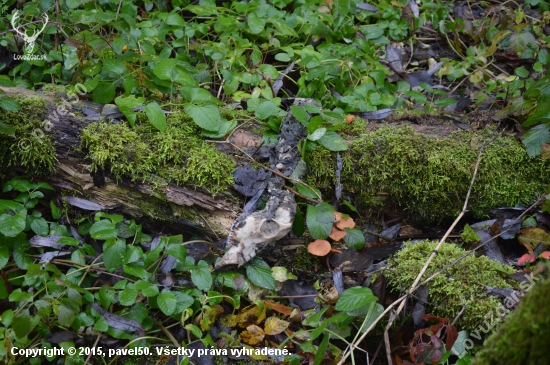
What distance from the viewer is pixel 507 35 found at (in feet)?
14.5

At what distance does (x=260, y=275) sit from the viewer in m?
2.64

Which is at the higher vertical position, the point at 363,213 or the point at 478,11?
the point at 478,11

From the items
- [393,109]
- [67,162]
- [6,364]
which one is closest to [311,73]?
[393,109]

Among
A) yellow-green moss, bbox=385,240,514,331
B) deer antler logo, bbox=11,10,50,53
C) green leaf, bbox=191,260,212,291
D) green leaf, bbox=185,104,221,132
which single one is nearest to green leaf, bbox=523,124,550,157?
yellow-green moss, bbox=385,240,514,331

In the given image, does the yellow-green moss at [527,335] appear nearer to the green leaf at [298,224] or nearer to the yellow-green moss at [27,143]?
the green leaf at [298,224]

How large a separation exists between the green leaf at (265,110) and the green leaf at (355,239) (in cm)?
92

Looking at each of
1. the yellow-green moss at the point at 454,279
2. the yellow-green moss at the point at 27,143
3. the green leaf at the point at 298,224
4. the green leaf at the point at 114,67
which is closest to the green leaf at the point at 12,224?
the yellow-green moss at the point at 27,143

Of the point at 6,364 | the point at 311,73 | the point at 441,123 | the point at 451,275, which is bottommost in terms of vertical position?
the point at 6,364

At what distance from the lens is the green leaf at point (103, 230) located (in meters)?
2.47

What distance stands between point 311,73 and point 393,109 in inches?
27.5

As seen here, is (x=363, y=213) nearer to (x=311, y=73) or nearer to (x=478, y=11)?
(x=311, y=73)

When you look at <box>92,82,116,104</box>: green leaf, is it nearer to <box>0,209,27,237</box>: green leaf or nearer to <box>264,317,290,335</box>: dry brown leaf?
<box>0,209,27,237</box>: green leaf

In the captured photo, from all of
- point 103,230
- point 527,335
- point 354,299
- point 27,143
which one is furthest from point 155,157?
point 527,335

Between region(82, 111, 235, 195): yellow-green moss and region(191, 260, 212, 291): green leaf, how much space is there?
481mm
